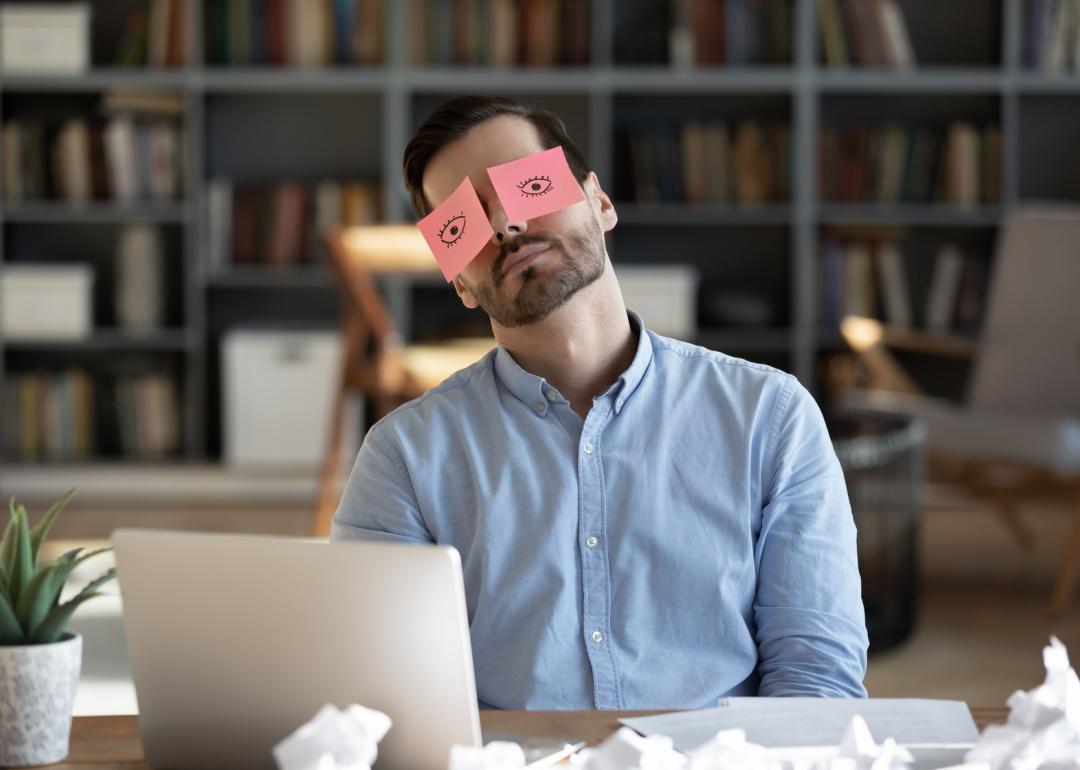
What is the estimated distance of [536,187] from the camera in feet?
4.33

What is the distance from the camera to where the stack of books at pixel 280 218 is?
189 inches

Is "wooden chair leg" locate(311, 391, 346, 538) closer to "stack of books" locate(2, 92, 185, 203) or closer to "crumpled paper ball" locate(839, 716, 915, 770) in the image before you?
"stack of books" locate(2, 92, 185, 203)

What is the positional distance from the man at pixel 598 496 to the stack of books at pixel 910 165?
11.6 feet

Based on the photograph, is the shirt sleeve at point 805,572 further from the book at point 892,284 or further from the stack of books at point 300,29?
the stack of books at point 300,29

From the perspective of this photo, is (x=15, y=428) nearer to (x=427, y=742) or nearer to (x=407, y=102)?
(x=407, y=102)

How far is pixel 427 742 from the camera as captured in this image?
0.85 meters

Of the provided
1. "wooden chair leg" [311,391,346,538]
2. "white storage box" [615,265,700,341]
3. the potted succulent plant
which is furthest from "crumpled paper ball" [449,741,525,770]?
"white storage box" [615,265,700,341]

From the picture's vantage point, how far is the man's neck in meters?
1.37

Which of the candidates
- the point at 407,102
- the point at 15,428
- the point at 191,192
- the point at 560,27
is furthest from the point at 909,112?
the point at 15,428

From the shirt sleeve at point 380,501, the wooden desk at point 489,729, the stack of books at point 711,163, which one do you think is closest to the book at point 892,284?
the stack of books at point 711,163

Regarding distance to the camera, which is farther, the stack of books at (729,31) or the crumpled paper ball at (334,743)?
the stack of books at (729,31)

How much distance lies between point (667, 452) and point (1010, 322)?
2.89 metres

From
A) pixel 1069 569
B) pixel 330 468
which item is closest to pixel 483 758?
pixel 1069 569

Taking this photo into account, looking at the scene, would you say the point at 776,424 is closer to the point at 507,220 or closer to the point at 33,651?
the point at 507,220
